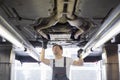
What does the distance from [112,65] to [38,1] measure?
2.30 m

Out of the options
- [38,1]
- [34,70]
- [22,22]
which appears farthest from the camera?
[34,70]

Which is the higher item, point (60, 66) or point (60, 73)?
point (60, 66)

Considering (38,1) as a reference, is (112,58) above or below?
below

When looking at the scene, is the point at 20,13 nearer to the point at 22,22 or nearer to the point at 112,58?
the point at 22,22

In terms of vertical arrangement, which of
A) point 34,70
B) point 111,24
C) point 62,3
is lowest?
point 34,70

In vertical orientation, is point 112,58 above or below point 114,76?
above

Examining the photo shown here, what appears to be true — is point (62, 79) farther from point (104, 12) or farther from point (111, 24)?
point (111, 24)

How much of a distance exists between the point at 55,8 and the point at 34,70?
641cm

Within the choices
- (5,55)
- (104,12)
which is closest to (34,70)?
(5,55)

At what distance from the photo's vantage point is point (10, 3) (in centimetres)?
354

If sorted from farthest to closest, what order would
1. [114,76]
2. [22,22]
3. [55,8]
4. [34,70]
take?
[34,70]
[114,76]
[22,22]
[55,8]

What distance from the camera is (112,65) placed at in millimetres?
5102

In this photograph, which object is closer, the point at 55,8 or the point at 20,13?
the point at 55,8

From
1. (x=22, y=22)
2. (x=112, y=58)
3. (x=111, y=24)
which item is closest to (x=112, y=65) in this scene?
(x=112, y=58)
